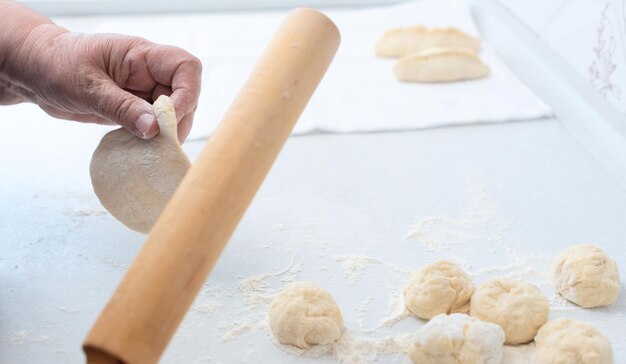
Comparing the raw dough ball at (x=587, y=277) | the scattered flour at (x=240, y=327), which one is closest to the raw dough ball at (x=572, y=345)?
the raw dough ball at (x=587, y=277)

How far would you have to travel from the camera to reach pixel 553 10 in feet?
6.82

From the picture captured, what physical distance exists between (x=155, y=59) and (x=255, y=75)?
1.58 ft

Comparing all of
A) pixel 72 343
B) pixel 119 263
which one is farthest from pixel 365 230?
pixel 72 343

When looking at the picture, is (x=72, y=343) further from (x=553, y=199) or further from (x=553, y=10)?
(x=553, y=10)

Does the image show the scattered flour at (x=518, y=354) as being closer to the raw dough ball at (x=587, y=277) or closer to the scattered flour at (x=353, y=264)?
the raw dough ball at (x=587, y=277)

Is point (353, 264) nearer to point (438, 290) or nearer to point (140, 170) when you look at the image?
point (438, 290)

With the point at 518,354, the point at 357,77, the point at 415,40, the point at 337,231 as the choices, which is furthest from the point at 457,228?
the point at 415,40

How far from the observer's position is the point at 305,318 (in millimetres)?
1216

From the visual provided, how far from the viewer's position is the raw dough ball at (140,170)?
1223 mm

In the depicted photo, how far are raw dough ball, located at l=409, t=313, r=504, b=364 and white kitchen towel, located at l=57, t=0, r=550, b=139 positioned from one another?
821mm

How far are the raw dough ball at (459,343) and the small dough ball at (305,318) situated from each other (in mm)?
137

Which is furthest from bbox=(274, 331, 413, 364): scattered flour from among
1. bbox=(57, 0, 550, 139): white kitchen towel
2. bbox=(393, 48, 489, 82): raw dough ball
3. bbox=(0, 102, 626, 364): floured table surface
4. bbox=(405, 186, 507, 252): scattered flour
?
bbox=(393, 48, 489, 82): raw dough ball

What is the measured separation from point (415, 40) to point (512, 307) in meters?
1.19

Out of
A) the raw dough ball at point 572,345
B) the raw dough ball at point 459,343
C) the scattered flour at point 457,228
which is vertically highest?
the scattered flour at point 457,228
